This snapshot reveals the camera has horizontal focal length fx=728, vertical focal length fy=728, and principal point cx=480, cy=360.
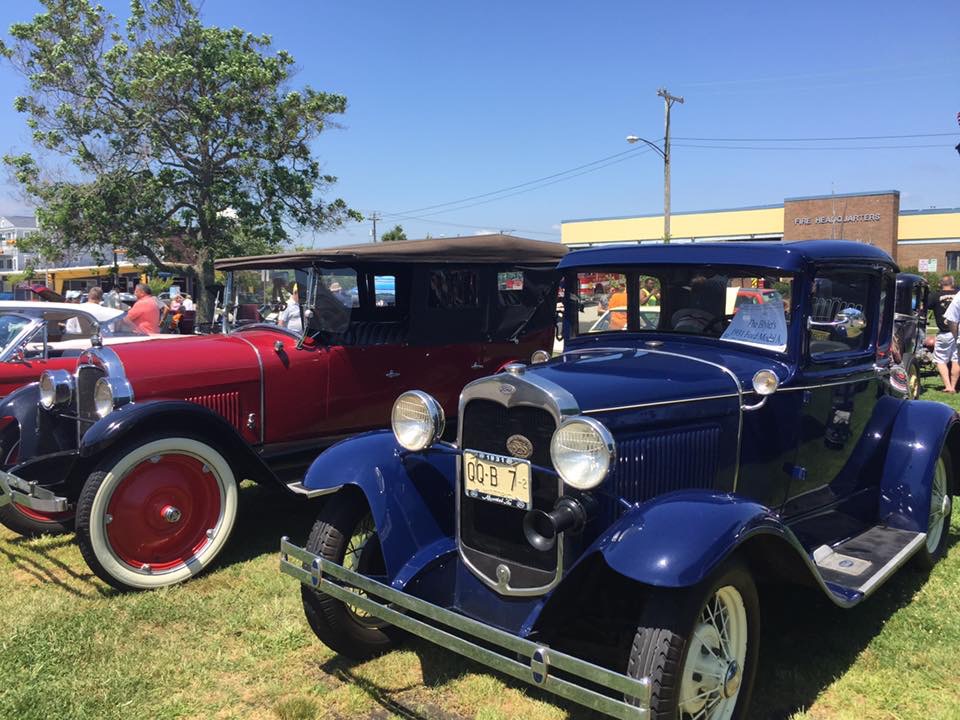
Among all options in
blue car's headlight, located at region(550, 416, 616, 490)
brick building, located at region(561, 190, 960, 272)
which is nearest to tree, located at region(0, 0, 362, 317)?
blue car's headlight, located at region(550, 416, 616, 490)

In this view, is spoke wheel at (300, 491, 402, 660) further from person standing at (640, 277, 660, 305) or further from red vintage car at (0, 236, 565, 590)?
person standing at (640, 277, 660, 305)

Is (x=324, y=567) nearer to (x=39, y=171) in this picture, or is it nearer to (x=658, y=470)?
(x=658, y=470)

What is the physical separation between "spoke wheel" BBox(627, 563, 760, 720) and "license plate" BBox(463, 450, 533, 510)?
634 mm

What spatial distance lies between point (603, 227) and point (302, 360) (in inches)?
2027

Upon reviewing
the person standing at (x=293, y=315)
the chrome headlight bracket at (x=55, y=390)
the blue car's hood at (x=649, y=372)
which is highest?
the person standing at (x=293, y=315)

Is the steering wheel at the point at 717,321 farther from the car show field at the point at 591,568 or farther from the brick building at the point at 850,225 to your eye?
the brick building at the point at 850,225

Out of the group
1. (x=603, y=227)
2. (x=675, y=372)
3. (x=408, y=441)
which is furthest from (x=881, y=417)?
(x=603, y=227)

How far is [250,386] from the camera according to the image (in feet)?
16.8

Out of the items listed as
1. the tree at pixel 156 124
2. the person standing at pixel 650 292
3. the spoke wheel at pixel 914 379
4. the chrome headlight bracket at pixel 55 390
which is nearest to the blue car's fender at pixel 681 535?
the person standing at pixel 650 292

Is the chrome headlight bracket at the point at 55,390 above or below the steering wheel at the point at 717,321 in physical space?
below

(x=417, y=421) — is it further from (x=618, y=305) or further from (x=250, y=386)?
(x=250, y=386)

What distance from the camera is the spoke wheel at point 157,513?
13.3ft

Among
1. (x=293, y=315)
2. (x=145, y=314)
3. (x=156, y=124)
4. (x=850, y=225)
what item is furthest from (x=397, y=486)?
(x=850, y=225)

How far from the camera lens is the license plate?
2.81 meters
